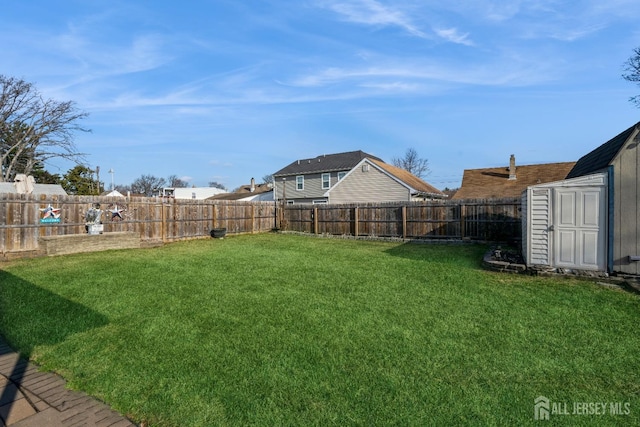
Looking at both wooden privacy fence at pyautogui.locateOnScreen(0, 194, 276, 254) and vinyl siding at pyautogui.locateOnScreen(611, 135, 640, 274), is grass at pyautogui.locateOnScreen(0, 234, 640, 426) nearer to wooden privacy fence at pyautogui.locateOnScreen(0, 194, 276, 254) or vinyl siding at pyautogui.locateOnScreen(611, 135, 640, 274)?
vinyl siding at pyautogui.locateOnScreen(611, 135, 640, 274)

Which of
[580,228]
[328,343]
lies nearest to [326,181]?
[580,228]

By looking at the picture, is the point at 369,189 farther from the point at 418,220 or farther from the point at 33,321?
the point at 33,321

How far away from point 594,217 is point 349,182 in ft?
60.9

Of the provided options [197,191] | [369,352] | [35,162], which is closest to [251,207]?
[369,352]

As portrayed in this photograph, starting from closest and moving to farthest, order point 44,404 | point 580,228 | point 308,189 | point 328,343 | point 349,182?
point 44,404 → point 328,343 → point 580,228 → point 349,182 → point 308,189

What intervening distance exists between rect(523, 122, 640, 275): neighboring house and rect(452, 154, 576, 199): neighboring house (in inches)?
561

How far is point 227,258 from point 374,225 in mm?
8492

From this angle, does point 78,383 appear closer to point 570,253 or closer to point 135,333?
point 135,333

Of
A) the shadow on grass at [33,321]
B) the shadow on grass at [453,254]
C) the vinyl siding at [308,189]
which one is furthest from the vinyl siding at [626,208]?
the vinyl siding at [308,189]

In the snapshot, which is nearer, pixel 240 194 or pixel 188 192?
pixel 240 194

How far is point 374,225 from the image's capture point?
1616 cm

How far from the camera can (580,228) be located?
7.19m

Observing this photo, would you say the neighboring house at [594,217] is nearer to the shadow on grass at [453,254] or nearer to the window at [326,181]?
the shadow on grass at [453,254]

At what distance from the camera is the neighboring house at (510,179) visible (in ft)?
70.2
